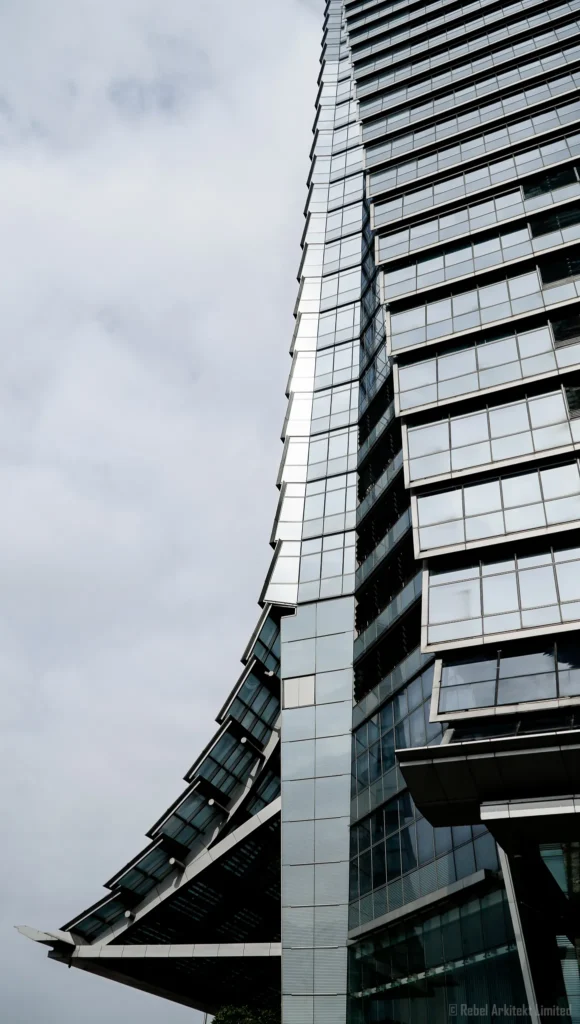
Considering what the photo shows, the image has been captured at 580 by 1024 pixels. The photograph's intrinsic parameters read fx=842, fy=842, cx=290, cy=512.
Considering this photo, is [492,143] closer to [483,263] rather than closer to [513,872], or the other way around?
[483,263]

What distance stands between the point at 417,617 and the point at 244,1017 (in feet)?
61.5

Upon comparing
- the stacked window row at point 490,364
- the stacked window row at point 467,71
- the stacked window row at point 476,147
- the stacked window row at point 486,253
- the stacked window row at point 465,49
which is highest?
the stacked window row at point 465,49

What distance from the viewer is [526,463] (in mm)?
27781

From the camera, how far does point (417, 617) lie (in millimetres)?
33375

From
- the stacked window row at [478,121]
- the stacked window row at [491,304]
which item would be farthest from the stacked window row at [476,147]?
the stacked window row at [491,304]

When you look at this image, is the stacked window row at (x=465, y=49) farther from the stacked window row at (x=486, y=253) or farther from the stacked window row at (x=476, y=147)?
the stacked window row at (x=486, y=253)

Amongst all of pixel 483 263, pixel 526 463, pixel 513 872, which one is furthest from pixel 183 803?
pixel 483 263

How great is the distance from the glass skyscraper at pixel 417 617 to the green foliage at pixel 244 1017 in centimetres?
263

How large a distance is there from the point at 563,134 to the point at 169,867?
1591 inches

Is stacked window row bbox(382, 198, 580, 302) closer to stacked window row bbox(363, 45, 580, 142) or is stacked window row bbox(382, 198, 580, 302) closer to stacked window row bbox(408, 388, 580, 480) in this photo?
stacked window row bbox(408, 388, 580, 480)

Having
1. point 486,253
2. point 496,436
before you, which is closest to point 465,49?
point 486,253

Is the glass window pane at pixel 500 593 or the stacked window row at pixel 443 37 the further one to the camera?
the stacked window row at pixel 443 37

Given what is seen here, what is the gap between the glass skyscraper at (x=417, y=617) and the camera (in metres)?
23.8

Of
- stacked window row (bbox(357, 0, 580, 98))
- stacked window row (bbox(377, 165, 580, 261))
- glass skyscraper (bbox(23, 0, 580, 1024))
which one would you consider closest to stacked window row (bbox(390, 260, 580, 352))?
glass skyscraper (bbox(23, 0, 580, 1024))
